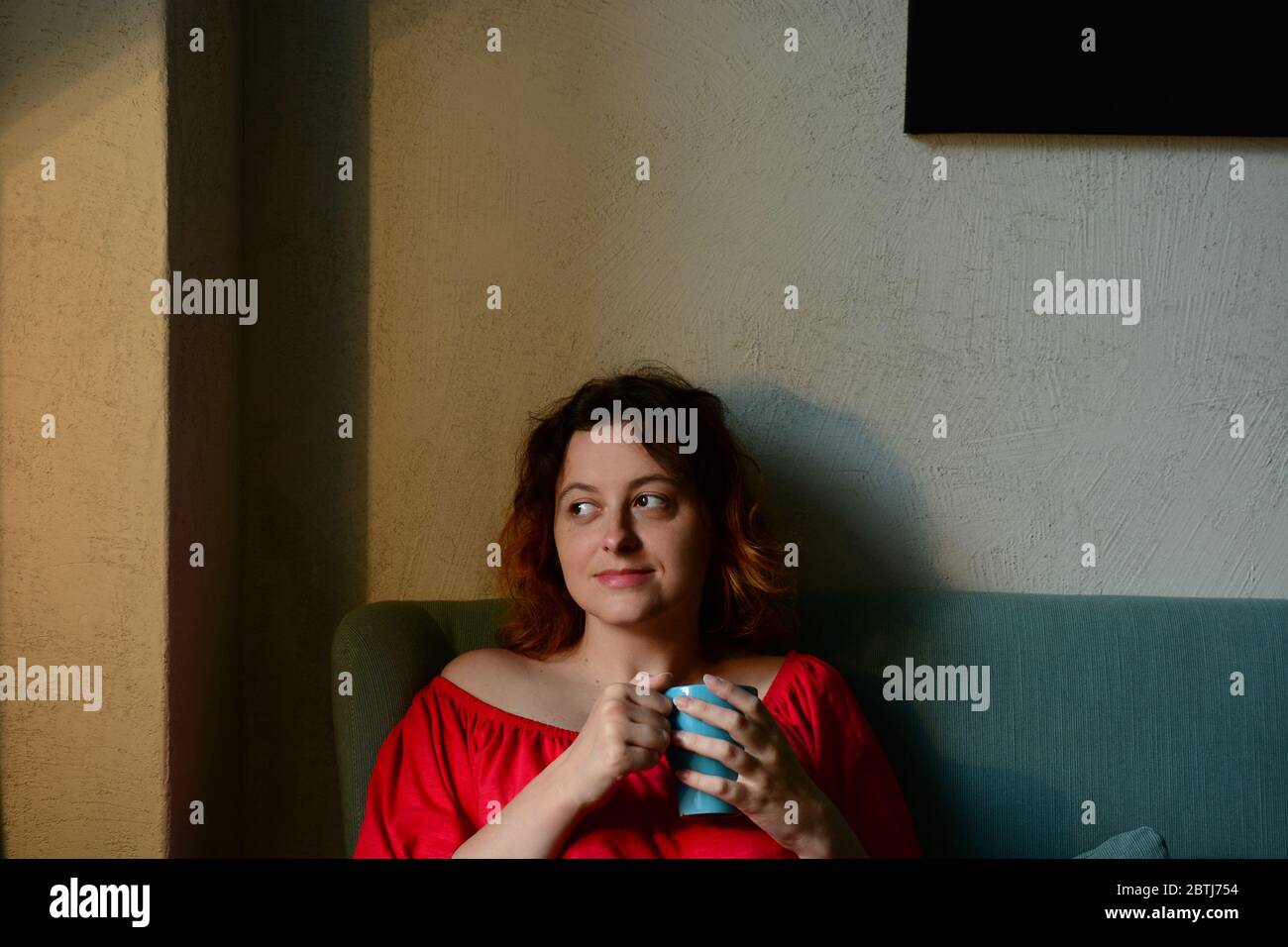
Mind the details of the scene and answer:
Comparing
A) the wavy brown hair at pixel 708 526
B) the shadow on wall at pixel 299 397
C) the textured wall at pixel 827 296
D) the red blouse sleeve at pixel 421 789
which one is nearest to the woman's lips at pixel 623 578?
the wavy brown hair at pixel 708 526

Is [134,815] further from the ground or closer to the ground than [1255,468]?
closer to the ground

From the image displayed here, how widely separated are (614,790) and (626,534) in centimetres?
30

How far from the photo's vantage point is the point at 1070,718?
5.04ft

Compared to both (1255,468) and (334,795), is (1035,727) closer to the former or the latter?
(1255,468)

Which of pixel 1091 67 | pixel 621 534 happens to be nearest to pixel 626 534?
pixel 621 534

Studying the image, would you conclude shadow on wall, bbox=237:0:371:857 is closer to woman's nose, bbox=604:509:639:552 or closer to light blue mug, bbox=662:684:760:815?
woman's nose, bbox=604:509:639:552

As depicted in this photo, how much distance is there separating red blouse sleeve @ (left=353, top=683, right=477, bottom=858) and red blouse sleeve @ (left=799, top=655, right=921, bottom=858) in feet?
1.42

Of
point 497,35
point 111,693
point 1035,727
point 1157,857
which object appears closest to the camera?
point 1157,857

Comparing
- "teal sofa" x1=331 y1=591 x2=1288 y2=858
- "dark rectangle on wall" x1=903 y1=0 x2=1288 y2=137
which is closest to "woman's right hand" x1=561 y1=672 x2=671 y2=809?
"teal sofa" x1=331 y1=591 x2=1288 y2=858

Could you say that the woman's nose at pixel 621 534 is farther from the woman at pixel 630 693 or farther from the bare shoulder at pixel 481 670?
the bare shoulder at pixel 481 670

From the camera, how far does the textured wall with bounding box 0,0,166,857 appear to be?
1.35m

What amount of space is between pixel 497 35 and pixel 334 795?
1.19 m
